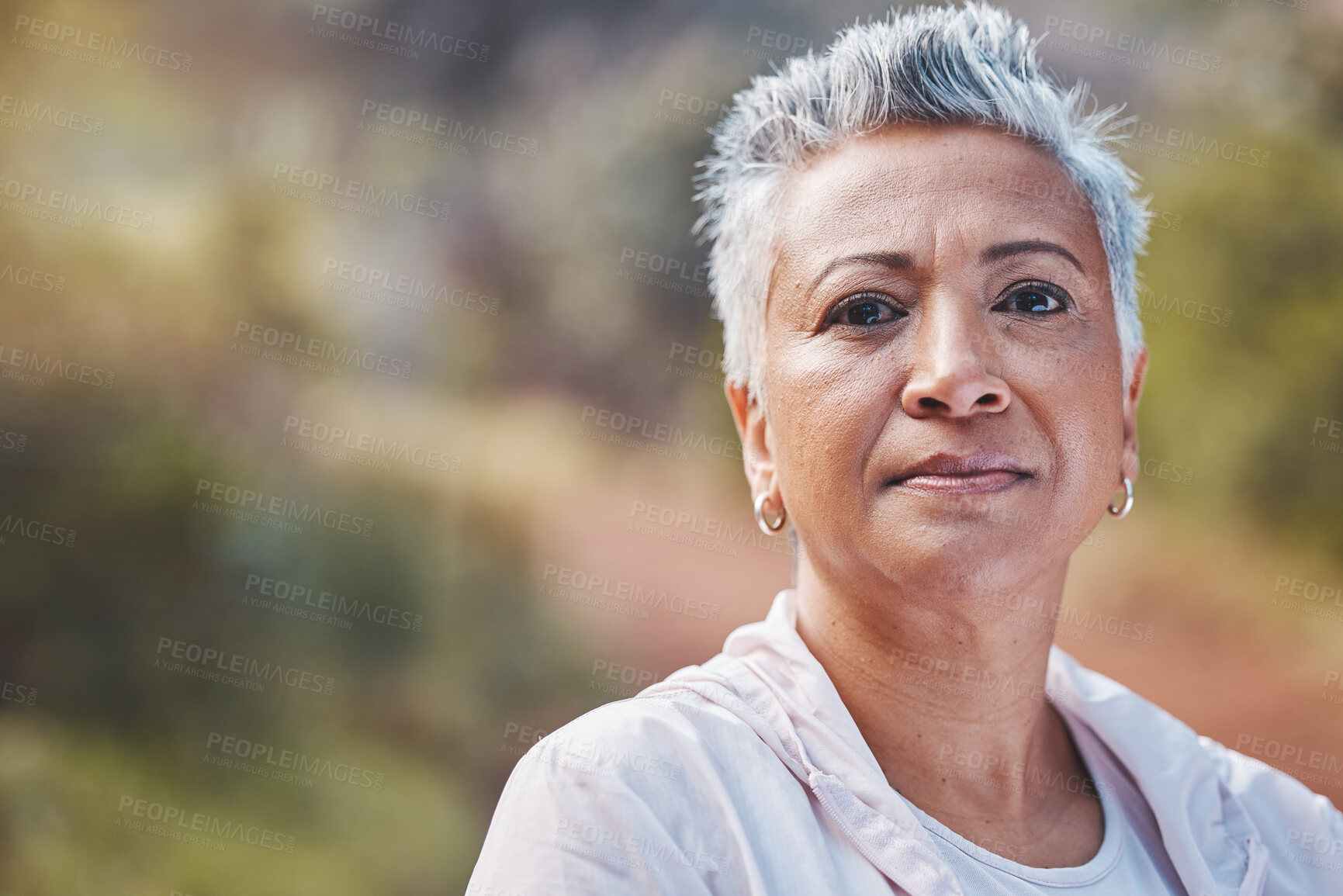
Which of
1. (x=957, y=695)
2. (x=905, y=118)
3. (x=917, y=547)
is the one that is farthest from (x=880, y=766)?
(x=905, y=118)

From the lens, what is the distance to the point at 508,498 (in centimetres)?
319

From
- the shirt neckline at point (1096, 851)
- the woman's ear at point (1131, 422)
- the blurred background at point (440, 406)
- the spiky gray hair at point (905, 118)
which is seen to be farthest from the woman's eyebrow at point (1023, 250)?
the blurred background at point (440, 406)

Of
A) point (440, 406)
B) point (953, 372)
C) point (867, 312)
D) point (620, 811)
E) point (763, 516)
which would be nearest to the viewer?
point (620, 811)

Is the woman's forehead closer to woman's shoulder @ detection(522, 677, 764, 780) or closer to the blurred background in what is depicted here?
woman's shoulder @ detection(522, 677, 764, 780)

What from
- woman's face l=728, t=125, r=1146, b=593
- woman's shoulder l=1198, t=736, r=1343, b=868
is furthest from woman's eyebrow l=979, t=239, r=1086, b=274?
woman's shoulder l=1198, t=736, r=1343, b=868

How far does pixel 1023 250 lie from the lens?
1.11 m

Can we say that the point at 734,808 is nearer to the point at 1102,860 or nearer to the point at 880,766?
the point at 880,766

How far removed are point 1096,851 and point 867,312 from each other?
0.69m

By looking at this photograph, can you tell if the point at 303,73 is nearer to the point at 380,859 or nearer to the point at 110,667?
the point at 110,667

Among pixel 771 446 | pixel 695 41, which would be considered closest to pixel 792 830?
pixel 771 446

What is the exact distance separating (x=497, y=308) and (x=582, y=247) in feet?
1.14

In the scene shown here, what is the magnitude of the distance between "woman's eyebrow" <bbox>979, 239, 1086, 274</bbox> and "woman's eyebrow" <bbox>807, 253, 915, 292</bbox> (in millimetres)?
82

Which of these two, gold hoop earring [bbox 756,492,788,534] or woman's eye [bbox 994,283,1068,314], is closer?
woman's eye [bbox 994,283,1068,314]

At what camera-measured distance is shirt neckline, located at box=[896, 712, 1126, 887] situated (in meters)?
1.05
